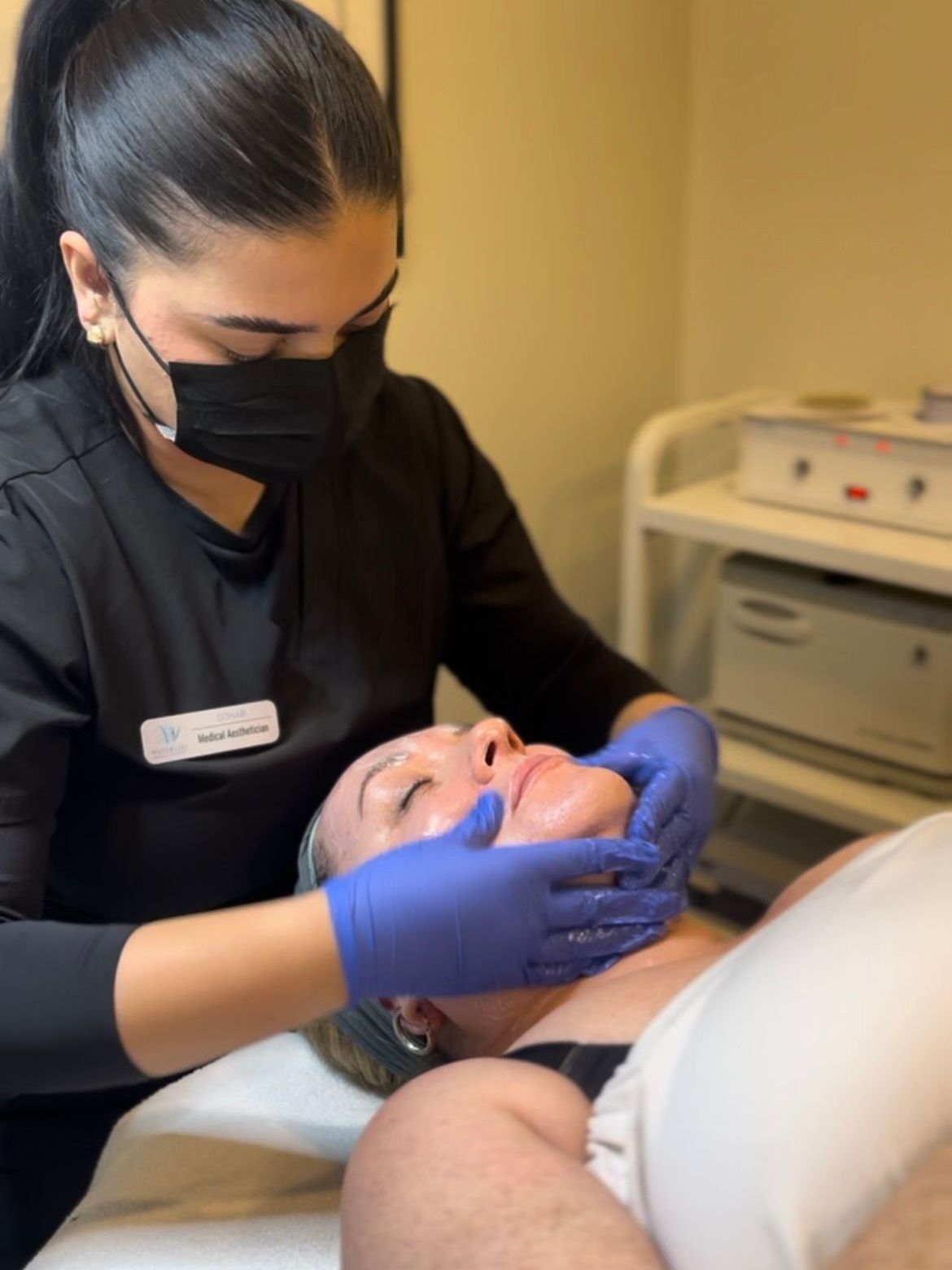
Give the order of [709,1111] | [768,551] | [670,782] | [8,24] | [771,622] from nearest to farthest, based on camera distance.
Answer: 1. [709,1111]
2. [670,782]
3. [8,24]
4. [768,551]
5. [771,622]

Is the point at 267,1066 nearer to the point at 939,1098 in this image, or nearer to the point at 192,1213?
the point at 192,1213

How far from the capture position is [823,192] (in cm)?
216

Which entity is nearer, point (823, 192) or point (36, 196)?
point (36, 196)

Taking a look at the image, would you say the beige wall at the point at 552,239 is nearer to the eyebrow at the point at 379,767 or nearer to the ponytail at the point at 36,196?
the ponytail at the point at 36,196

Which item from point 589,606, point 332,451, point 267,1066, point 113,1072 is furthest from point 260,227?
point 589,606

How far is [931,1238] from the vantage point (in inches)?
25.4

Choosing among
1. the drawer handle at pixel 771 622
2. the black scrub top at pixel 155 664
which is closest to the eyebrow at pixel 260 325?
the black scrub top at pixel 155 664

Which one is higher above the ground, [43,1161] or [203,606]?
[203,606]

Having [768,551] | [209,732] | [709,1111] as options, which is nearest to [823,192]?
[768,551]

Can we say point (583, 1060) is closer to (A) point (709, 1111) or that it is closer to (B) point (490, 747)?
(A) point (709, 1111)

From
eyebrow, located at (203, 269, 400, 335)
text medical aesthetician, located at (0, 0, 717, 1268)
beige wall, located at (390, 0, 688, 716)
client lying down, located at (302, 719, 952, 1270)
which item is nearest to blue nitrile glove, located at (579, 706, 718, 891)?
text medical aesthetician, located at (0, 0, 717, 1268)

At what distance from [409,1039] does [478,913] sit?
22 centimetres

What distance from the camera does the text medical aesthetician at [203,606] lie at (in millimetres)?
935

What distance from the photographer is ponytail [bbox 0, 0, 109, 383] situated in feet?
3.63
